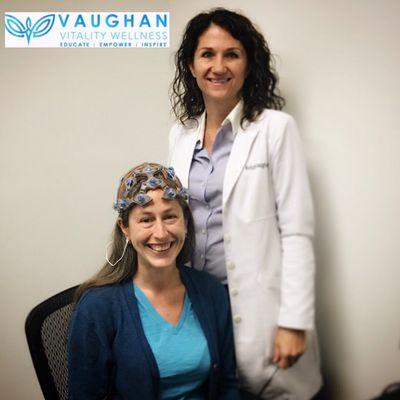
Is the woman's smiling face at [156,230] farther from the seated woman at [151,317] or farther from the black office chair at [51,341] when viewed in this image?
the black office chair at [51,341]

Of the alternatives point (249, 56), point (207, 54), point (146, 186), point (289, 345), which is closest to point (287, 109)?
point (249, 56)

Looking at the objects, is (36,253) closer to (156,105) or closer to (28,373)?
(28,373)

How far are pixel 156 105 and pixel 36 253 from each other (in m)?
0.85

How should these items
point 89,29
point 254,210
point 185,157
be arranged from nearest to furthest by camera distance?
point 254,210, point 185,157, point 89,29

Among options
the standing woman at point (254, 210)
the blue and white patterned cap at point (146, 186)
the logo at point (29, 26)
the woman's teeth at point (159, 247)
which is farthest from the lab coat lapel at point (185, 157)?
the logo at point (29, 26)

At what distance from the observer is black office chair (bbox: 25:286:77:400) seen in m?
1.22

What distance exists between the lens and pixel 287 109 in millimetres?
1507

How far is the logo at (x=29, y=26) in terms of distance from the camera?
1.75m

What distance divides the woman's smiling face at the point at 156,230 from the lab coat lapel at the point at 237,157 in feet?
0.54

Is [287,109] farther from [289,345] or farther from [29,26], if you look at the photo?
[29,26]

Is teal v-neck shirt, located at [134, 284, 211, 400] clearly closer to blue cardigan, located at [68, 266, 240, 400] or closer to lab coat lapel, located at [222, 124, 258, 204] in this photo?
blue cardigan, located at [68, 266, 240, 400]

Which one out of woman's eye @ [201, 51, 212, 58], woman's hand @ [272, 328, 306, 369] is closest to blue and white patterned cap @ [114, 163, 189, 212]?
woman's eye @ [201, 51, 212, 58]

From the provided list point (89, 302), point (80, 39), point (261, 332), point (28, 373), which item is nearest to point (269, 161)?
point (261, 332)

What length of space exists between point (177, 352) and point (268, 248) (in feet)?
1.31
